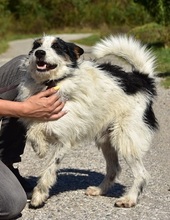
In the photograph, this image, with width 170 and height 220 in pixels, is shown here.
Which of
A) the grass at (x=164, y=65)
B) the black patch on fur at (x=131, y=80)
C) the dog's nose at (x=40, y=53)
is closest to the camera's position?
the dog's nose at (x=40, y=53)

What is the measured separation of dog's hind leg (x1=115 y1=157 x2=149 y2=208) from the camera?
5.36 m

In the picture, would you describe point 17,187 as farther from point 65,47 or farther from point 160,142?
point 160,142

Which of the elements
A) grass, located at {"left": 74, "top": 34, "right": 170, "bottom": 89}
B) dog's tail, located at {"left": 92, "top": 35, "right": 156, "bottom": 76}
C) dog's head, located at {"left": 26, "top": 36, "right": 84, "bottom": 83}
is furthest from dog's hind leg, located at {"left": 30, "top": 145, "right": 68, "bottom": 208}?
grass, located at {"left": 74, "top": 34, "right": 170, "bottom": 89}

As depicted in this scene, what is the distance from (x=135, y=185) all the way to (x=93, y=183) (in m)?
0.81

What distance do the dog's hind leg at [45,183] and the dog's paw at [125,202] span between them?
59 centimetres

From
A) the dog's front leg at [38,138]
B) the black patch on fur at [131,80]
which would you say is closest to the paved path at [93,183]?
the dog's front leg at [38,138]

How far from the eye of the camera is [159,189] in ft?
19.4

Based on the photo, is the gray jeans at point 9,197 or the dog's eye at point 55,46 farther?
the dog's eye at point 55,46

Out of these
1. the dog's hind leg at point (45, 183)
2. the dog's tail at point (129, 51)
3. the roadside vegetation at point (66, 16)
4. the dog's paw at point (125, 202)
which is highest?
the dog's tail at point (129, 51)

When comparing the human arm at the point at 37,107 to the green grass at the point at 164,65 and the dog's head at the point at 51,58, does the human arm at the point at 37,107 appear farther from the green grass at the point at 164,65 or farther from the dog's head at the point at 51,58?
the green grass at the point at 164,65

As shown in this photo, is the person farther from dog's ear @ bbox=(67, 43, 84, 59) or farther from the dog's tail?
the dog's tail

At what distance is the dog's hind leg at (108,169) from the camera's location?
5766 mm

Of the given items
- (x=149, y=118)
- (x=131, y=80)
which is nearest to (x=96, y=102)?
(x=131, y=80)

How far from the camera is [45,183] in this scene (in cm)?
523
